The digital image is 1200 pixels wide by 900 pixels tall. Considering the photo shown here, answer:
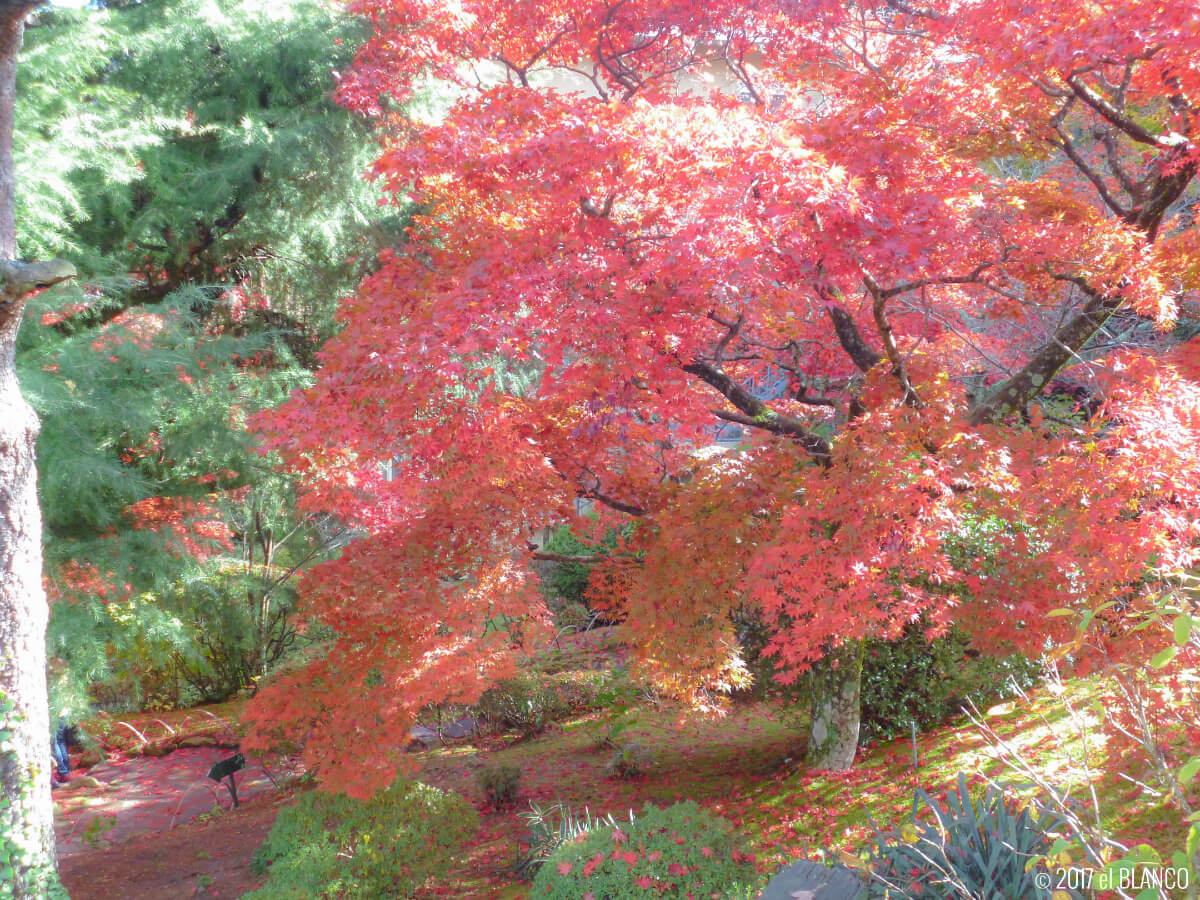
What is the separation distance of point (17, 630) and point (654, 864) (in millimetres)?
4114

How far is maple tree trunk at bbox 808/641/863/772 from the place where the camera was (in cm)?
636

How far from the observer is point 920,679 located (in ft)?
22.5

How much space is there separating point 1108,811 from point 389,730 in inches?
173

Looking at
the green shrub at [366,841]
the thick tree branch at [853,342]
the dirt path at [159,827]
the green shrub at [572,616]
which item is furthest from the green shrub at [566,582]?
the thick tree branch at [853,342]

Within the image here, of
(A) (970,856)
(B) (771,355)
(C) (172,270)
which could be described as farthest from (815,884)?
(C) (172,270)

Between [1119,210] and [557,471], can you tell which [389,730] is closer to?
[557,471]

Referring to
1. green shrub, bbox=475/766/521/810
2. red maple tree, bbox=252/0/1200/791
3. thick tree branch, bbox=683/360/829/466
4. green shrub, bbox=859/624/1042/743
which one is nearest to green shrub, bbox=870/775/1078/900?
red maple tree, bbox=252/0/1200/791

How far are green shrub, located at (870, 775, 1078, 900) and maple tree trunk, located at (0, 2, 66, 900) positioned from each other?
4.94m

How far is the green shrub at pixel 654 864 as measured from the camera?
13.6 ft

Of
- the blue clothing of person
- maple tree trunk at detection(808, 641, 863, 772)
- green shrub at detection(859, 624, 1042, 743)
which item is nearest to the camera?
maple tree trunk at detection(808, 641, 863, 772)

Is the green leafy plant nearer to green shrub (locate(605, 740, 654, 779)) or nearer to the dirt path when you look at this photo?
green shrub (locate(605, 740, 654, 779))

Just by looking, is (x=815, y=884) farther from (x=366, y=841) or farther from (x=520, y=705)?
(x=520, y=705)

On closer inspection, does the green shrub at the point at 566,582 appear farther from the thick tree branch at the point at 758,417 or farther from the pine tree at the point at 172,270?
the thick tree branch at the point at 758,417

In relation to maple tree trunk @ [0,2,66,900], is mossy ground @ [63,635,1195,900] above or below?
below
